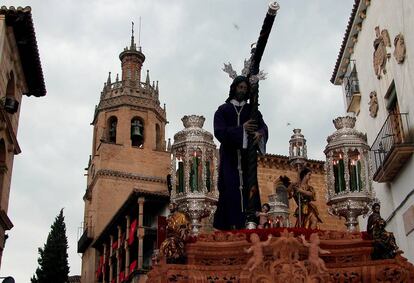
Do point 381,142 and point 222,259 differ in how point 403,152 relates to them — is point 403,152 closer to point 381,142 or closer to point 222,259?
point 381,142

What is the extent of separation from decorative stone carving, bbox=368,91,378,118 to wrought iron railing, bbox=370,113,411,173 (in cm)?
129

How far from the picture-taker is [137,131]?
46.4m

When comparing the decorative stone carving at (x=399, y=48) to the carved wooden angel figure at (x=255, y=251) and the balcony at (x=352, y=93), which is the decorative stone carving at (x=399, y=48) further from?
the carved wooden angel figure at (x=255, y=251)

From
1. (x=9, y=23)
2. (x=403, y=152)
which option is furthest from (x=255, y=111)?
(x=9, y=23)

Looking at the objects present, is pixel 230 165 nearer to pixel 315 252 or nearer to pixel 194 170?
pixel 194 170

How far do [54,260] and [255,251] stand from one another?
34.5m

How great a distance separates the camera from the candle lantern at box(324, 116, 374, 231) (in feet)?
22.2

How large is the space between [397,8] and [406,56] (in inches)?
51.1

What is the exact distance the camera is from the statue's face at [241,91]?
7148 mm

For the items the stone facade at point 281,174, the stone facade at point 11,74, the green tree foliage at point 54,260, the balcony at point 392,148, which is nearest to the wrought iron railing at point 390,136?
the balcony at point 392,148

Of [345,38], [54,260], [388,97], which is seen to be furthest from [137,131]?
[388,97]

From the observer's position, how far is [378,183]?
15.2 metres

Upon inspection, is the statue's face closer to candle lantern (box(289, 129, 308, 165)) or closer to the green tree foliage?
candle lantern (box(289, 129, 308, 165))

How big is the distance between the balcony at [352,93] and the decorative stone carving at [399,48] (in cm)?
354
